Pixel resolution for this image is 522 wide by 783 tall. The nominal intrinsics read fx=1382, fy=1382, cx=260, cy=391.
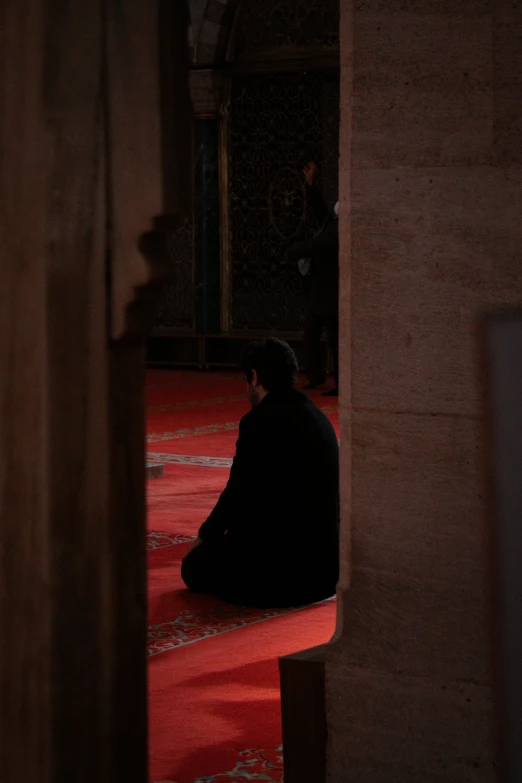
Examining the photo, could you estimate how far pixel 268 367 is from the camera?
15.6 feet

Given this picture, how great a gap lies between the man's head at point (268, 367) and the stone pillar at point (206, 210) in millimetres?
8936

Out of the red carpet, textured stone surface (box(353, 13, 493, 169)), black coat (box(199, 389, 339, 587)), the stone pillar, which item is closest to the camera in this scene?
textured stone surface (box(353, 13, 493, 169))

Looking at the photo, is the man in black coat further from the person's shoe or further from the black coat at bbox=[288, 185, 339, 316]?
the person's shoe

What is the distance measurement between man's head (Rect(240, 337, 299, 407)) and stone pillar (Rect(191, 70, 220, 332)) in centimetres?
894

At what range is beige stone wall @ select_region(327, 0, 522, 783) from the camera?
98.3 inches

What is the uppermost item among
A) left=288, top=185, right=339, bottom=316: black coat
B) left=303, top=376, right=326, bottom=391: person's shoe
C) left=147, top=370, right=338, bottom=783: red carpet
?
left=288, top=185, right=339, bottom=316: black coat

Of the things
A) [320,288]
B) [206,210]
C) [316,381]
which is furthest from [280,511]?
[206,210]

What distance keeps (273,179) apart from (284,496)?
9.03m

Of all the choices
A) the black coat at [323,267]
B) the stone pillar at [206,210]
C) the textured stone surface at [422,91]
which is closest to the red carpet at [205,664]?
the textured stone surface at [422,91]

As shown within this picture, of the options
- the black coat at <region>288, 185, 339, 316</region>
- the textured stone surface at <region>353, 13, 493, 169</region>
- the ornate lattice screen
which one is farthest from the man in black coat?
the ornate lattice screen

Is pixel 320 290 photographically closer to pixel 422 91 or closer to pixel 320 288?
pixel 320 288

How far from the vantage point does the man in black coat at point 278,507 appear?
15.3 feet

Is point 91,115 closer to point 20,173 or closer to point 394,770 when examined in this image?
point 20,173

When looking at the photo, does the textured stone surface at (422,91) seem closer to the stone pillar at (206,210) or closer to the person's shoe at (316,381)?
the person's shoe at (316,381)
